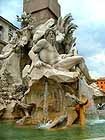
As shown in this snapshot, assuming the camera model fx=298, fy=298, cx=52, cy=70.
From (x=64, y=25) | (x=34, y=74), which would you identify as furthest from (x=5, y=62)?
(x=34, y=74)

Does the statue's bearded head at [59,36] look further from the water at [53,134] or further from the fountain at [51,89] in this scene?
the water at [53,134]

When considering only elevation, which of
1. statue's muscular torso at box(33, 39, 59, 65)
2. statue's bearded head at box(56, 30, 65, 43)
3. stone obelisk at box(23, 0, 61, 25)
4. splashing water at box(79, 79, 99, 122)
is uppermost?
stone obelisk at box(23, 0, 61, 25)

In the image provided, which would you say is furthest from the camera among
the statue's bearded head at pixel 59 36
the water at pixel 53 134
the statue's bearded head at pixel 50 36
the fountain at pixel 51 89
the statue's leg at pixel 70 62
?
the statue's bearded head at pixel 59 36

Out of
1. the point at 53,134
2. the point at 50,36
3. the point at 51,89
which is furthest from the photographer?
the point at 50,36

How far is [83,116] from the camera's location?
359 inches

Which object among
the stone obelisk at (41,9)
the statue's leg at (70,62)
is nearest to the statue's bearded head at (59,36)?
the stone obelisk at (41,9)

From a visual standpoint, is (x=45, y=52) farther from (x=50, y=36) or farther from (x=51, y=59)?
(x=50, y=36)

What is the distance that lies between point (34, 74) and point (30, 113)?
162 cm

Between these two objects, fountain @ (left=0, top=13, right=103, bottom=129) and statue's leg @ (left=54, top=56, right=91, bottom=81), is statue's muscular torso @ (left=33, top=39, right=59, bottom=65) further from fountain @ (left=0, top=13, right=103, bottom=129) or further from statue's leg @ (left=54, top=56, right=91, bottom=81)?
statue's leg @ (left=54, top=56, right=91, bottom=81)

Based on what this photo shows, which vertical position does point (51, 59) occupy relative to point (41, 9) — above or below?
below

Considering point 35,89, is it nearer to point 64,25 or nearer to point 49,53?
point 49,53

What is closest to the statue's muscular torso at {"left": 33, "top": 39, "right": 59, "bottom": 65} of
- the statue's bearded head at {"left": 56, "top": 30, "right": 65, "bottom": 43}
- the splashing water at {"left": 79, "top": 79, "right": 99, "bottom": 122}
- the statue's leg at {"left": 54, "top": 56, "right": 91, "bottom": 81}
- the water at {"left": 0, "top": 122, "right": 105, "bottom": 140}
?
the statue's leg at {"left": 54, "top": 56, "right": 91, "bottom": 81}

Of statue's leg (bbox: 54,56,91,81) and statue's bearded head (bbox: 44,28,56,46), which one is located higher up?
statue's bearded head (bbox: 44,28,56,46)

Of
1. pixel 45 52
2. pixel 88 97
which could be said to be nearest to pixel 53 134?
pixel 88 97
